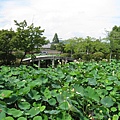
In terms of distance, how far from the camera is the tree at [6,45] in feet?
90.2

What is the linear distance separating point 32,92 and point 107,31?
38.8 m

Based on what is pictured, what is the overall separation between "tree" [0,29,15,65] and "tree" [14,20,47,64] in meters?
0.72

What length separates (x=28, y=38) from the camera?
95.8ft

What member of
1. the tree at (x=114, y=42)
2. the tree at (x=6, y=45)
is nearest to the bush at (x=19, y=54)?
the tree at (x=6, y=45)

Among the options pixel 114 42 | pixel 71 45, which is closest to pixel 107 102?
pixel 114 42

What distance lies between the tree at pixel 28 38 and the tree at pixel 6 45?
72 cm

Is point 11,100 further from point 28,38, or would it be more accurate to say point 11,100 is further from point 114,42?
point 114,42

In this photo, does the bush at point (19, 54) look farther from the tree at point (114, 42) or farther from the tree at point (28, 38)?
the tree at point (114, 42)

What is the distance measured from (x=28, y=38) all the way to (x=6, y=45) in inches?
113

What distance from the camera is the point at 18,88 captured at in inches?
66.9

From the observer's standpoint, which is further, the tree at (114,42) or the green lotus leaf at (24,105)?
the tree at (114,42)

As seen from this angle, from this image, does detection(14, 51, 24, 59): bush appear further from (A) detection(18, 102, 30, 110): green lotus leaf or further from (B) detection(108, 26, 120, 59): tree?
(A) detection(18, 102, 30, 110): green lotus leaf

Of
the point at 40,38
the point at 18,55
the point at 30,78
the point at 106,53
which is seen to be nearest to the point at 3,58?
the point at 18,55

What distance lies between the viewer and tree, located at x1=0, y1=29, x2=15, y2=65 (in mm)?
27506
